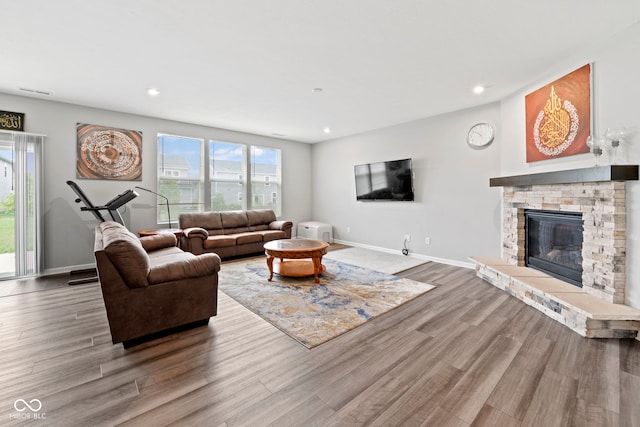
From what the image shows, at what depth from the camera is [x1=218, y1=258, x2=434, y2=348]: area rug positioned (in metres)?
2.48

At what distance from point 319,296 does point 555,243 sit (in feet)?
9.53

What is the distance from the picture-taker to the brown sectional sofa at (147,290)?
6.77 ft

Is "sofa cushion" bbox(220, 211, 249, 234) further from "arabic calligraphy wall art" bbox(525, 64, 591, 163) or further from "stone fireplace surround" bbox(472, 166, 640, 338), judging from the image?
"arabic calligraphy wall art" bbox(525, 64, 591, 163)

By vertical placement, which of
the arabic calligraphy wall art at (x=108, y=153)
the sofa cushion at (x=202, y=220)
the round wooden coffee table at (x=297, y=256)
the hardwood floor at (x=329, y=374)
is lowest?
the hardwood floor at (x=329, y=374)

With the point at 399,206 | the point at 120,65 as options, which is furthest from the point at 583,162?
the point at 120,65

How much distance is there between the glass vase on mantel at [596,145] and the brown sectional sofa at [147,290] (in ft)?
12.6

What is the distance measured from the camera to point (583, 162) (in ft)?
9.61

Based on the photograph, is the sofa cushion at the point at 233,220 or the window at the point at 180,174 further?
the sofa cushion at the point at 233,220

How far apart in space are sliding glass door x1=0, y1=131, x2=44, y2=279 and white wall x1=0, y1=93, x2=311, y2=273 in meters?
0.16

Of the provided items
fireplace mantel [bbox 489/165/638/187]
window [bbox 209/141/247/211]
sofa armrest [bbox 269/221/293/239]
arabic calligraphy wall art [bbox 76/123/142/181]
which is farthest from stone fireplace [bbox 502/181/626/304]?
arabic calligraphy wall art [bbox 76/123/142/181]

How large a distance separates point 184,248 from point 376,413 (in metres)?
4.32

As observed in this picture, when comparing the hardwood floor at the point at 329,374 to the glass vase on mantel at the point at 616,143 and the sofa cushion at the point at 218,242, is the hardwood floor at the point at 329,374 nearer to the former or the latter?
the glass vase on mantel at the point at 616,143

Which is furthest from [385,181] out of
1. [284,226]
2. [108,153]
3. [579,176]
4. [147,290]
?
[108,153]

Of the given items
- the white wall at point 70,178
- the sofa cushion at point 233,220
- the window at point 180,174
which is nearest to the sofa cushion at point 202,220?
the sofa cushion at point 233,220
